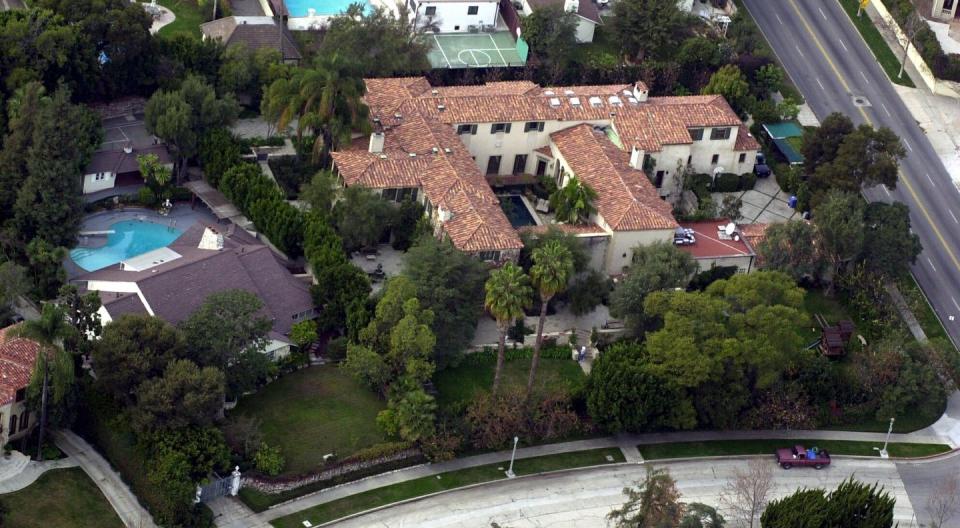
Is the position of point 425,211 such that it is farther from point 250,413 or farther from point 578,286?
point 250,413

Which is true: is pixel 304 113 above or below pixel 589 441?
above

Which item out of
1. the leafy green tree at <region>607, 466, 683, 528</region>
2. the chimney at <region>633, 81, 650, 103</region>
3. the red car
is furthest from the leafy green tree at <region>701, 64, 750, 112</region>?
the leafy green tree at <region>607, 466, 683, 528</region>

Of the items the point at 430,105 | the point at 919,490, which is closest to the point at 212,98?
the point at 430,105

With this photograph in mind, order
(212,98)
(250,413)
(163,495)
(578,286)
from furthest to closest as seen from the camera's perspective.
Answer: (212,98), (578,286), (250,413), (163,495)

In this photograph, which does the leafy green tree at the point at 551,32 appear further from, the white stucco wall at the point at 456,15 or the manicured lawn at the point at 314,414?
the manicured lawn at the point at 314,414

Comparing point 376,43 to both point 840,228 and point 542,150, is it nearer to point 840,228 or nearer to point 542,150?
point 542,150

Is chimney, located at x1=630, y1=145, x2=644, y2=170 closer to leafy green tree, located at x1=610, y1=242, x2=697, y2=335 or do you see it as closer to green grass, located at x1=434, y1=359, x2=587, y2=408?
leafy green tree, located at x1=610, y1=242, x2=697, y2=335
